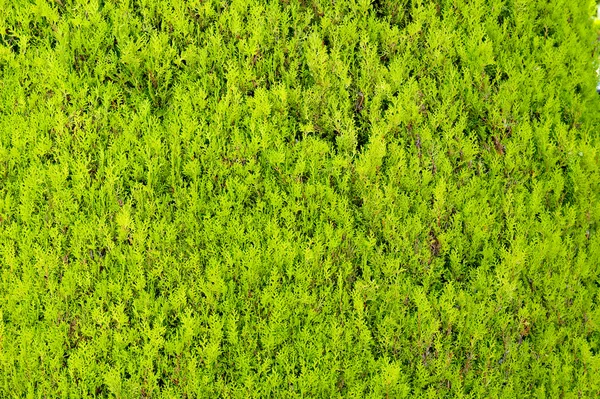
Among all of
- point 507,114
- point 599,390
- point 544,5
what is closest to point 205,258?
point 507,114

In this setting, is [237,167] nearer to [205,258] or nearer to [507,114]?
[205,258]

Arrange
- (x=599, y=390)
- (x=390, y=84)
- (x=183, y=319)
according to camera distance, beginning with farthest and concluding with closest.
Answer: (x=390, y=84) < (x=599, y=390) < (x=183, y=319)

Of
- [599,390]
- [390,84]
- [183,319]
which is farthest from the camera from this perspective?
[390,84]

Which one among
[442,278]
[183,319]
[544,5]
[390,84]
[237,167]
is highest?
[544,5]

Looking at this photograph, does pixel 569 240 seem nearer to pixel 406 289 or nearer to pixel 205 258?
pixel 406 289

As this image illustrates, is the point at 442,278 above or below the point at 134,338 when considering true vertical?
above

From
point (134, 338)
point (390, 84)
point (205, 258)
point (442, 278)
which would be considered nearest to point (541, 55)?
point (390, 84)

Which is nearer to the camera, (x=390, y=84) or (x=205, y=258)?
(x=205, y=258)
